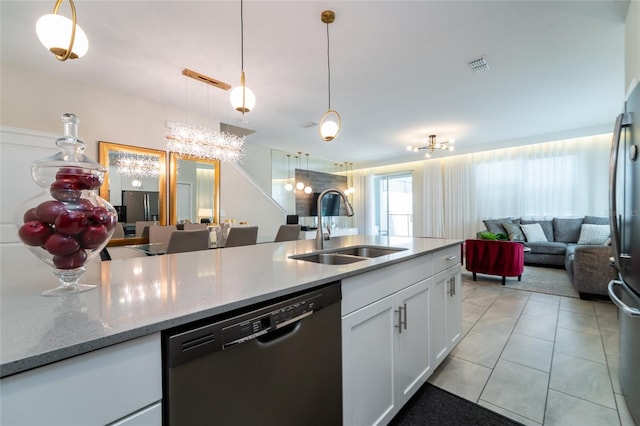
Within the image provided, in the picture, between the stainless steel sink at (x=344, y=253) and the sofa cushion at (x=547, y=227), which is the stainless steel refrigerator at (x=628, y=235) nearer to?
the stainless steel sink at (x=344, y=253)

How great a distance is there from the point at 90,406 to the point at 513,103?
5.30 m

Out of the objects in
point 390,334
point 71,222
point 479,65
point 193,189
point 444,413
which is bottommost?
point 444,413

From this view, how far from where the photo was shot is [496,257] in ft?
13.1

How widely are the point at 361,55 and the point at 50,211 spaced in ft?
9.46

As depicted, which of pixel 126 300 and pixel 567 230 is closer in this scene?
pixel 126 300

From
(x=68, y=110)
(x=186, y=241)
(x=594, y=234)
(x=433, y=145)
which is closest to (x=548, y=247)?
(x=594, y=234)

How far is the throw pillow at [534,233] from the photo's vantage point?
5.36m

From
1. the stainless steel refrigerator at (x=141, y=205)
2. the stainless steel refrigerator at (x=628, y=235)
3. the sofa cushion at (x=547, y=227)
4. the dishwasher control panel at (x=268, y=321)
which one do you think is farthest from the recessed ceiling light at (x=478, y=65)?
the stainless steel refrigerator at (x=141, y=205)

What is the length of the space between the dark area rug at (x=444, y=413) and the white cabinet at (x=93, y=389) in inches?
53.0

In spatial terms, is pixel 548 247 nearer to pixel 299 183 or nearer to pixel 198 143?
pixel 299 183

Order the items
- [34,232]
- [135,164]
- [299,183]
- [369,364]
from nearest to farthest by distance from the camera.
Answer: [34,232], [369,364], [135,164], [299,183]

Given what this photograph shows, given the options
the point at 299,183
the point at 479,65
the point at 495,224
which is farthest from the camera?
the point at 299,183

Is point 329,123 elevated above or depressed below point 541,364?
above

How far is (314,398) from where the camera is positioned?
3.11ft
